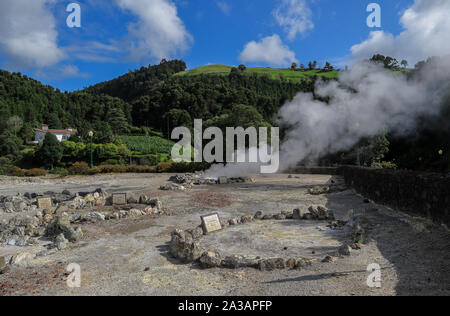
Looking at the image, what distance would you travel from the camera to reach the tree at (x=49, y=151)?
4375 cm

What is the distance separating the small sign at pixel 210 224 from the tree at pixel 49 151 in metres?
42.2

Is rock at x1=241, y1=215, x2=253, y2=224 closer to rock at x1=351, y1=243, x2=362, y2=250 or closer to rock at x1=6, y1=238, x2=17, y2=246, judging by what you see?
rock at x1=351, y1=243, x2=362, y2=250

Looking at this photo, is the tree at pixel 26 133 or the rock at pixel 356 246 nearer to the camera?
the rock at pixel 356 246

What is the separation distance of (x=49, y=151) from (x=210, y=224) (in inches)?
Result: 1673

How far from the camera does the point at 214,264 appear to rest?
6.45m

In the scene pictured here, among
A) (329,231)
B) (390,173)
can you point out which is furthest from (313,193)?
(329,231)

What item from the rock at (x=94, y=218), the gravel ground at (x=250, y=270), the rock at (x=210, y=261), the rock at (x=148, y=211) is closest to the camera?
the gravel ground at (x=250, y=270)

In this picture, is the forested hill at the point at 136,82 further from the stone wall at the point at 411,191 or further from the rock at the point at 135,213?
the stone wall at the point at 411,191

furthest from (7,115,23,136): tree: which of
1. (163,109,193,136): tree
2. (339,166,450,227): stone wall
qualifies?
(339,166,450,227): stone wall

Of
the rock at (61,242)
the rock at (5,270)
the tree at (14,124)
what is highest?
the tree at (14,124)

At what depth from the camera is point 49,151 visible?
4391cm

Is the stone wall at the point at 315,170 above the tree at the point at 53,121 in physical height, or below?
below

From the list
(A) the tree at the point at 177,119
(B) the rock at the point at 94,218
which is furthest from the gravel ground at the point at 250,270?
(A) the tree at the point at 177,119

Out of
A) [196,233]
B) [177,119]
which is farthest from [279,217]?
[177,119]
